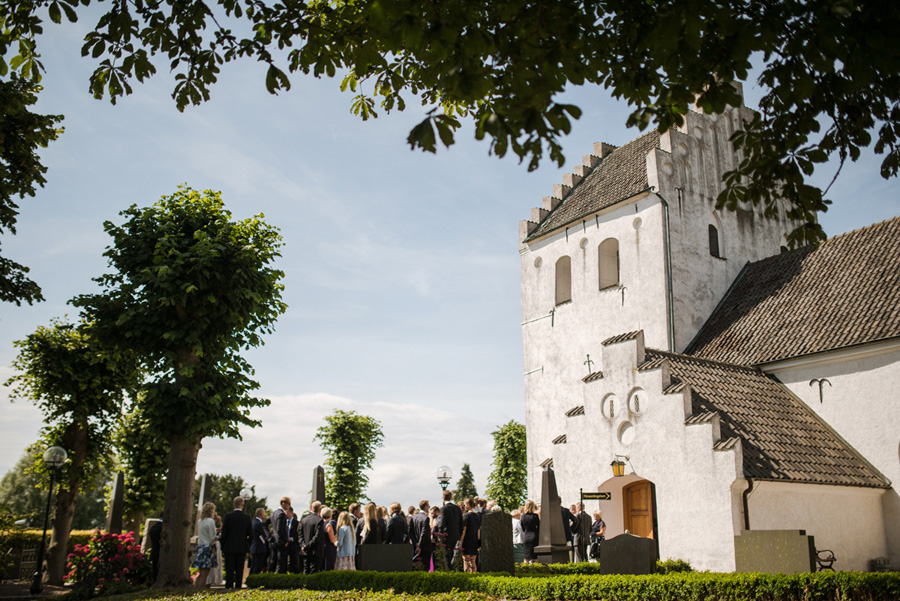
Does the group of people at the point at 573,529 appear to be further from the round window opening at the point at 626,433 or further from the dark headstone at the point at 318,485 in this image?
the dark headstone at the point at 318,485

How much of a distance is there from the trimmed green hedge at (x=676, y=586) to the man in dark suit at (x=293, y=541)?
4.34 m

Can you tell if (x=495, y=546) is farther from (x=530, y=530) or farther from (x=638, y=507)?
(x=638, y=507)

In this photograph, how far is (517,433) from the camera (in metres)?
36.6

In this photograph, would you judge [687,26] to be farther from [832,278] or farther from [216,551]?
[832,278]

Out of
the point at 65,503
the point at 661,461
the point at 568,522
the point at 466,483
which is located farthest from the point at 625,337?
the point at 466,483

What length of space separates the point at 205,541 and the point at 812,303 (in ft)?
54.8

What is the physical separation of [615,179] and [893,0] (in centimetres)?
2099

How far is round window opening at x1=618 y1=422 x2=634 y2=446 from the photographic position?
16969mm

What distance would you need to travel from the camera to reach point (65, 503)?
2128 cm

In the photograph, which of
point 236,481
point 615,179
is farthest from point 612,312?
point 236,481

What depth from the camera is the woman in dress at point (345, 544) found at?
14273 millimetres

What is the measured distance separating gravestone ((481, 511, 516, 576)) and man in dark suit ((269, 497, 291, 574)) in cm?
476

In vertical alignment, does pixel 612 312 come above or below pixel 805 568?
above

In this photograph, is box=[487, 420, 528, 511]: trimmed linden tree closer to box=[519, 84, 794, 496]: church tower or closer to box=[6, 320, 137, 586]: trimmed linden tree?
box=[519, 84, 794, 496]: church tower
